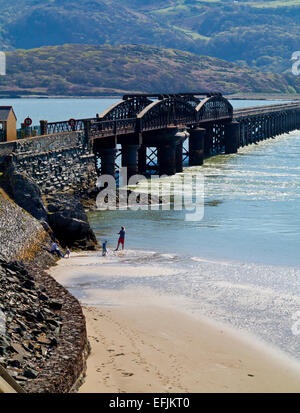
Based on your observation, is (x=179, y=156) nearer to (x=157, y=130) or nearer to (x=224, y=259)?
(x=157, y=130)

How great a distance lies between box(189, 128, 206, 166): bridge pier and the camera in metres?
81.9

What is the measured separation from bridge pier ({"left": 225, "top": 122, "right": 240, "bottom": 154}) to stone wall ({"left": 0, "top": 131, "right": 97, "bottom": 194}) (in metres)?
47.1

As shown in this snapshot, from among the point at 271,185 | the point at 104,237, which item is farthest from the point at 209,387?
the point at 271,185

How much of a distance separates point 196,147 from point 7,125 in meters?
41.4

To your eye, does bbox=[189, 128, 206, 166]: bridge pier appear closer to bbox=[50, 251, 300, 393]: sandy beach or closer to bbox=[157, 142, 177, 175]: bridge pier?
bbox=[157, 142, 177, 175]: bridge pier

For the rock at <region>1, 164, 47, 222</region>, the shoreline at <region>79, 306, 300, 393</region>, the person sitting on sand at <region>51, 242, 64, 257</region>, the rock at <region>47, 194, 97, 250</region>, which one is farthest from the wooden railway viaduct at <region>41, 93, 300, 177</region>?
the shoreline at <region>79, 306, 300, 393</region>

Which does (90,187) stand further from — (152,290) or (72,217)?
(152,290)

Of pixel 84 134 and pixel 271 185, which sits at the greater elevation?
pixel 84 134

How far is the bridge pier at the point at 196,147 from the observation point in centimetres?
8194

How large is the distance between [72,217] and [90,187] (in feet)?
49.9

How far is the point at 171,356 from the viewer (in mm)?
22531

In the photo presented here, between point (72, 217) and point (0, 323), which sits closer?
point (0, 323)

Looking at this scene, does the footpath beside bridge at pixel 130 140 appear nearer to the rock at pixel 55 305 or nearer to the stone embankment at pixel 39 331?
the stone embankment at pixel 39 331

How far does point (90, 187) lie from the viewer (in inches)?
2048
